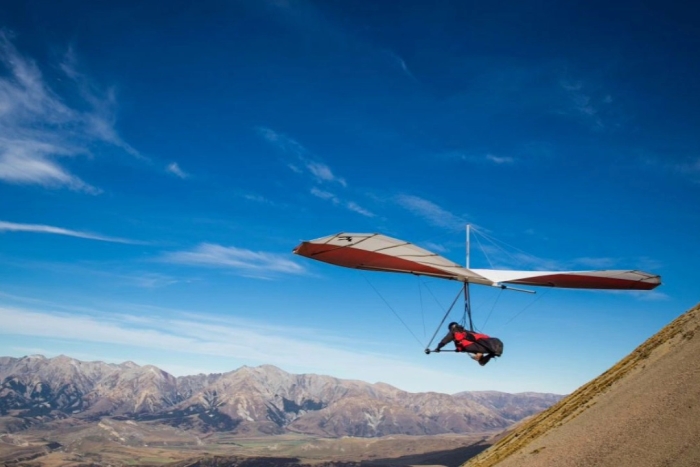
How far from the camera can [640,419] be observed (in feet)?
110

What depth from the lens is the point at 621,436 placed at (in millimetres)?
32719

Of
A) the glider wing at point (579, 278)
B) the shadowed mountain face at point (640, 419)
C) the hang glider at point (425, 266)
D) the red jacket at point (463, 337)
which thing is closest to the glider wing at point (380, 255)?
the hang glider at point (425, 266)

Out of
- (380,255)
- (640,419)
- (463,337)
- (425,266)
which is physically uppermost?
(380,255)

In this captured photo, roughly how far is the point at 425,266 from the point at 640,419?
22.1m

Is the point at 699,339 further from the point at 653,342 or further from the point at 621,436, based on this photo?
the point at 621,436

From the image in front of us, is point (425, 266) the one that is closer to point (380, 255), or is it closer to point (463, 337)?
point (380, 255)

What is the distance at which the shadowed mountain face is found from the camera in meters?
28.7

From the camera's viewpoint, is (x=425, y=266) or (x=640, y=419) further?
(x=640, y=419)

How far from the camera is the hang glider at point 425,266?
2353cm

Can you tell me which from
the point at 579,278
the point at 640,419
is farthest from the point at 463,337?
the point at 640,419

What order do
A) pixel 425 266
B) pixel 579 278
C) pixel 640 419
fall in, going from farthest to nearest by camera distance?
1. pixel 640 419
2. pixel 579 278
3. pixel 425 266

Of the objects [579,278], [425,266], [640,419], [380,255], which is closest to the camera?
[380,255]

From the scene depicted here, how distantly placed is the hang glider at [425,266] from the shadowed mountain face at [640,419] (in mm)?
9693

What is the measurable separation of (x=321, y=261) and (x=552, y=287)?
48.7ft
